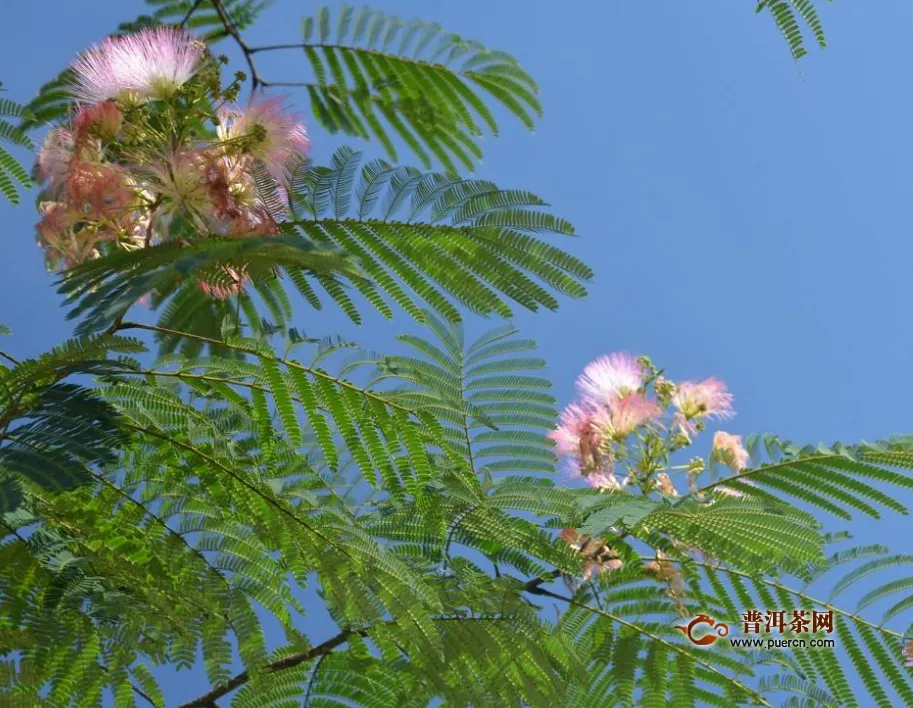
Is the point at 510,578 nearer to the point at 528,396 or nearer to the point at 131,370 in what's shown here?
the point at 528,396

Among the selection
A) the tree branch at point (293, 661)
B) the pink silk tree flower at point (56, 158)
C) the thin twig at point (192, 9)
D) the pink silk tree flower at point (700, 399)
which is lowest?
the tree branch at point (293, 661)

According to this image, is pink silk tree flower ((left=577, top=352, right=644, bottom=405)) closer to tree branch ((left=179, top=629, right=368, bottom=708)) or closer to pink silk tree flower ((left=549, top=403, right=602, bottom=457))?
pink silk tree flower ((left=549, top=403, right=602, bottom=457))

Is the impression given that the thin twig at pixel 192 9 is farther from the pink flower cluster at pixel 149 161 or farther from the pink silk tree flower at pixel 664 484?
→ the pink silk tree flower at pixel 664 484

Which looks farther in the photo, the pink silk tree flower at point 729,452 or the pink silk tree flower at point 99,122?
the pink silk tree flower at point 729,452

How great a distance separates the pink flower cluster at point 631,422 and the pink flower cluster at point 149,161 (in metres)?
1.32

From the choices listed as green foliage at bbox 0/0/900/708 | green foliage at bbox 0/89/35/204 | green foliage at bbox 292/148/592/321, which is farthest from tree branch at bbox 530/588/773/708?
green foliage at bbox 0/89/35/204

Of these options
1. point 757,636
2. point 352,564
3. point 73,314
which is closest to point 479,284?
point 352,564

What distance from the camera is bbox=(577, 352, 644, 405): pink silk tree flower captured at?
3.71 meters

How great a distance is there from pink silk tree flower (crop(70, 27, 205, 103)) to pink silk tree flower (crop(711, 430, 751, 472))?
6.06 ft

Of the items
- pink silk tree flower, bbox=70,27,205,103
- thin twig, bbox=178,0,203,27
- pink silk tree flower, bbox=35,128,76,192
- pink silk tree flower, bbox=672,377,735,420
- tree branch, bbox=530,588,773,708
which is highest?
thin twig, bbox=178,0,203,27

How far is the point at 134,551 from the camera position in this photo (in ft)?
9.96

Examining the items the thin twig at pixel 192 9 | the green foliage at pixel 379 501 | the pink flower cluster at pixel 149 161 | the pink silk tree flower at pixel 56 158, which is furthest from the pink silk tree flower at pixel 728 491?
the thin twig at pixel 192 9

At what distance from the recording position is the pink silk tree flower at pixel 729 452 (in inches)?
137

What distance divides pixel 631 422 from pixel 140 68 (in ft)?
5.92
